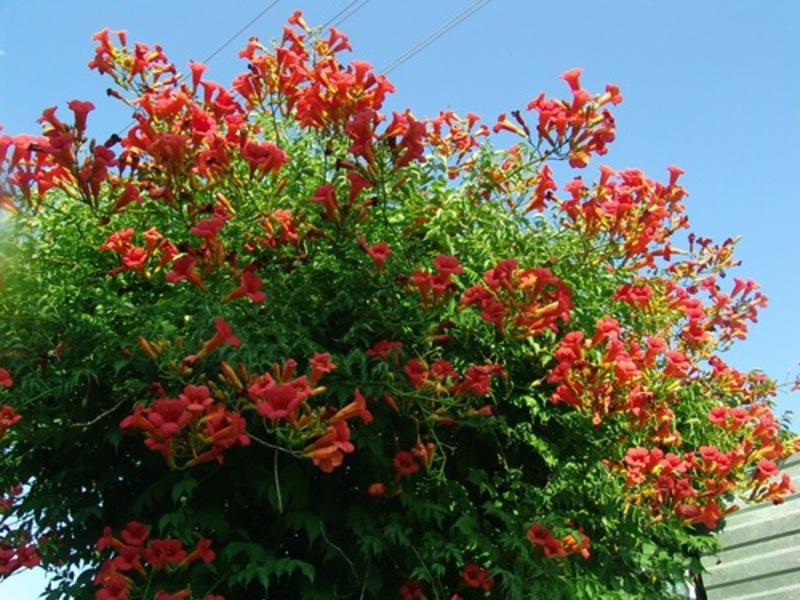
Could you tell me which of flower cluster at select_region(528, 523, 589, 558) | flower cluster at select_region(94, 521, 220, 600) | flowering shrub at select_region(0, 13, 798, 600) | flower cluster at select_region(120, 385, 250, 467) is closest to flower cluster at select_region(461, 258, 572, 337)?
flowering shrub at select_region(0, 13, 798, 600)

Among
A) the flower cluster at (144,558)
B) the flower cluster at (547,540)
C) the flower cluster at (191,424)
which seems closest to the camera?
the flower cluster at (191,424)

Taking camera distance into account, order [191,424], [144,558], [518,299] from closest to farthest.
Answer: [191,424] < [144,558] < [518,299]

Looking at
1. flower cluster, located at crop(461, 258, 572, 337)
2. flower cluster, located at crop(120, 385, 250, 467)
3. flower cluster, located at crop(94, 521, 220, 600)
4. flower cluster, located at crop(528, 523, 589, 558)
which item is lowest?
flower cluster, located at crop(528, 523, 589, 558)

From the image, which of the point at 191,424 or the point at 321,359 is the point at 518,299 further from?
the point at 191,424

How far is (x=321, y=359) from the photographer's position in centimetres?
311

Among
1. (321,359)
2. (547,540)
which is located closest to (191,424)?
(321,359)

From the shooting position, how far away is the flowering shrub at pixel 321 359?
3.30 m

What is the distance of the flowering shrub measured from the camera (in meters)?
3.30

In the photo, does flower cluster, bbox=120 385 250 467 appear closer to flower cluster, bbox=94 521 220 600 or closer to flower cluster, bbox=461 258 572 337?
flower cluster, bbox=94 521 220 600

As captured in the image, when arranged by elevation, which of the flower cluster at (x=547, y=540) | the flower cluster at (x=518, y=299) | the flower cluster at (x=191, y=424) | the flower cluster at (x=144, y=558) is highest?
the flower cluster at (x=518, y=299)

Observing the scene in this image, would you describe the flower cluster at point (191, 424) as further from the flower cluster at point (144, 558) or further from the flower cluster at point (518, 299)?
the flower cluster at point (518, 299)

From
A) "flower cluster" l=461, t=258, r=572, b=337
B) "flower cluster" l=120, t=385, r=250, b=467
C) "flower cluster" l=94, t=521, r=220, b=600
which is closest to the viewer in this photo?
"flower cluster" l=120, t=385, r=250, b=467

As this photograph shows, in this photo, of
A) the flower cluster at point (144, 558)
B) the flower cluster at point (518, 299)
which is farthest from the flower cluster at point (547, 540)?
the flower cluster at point (144, 558)

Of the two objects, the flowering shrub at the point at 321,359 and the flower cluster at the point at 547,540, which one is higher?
the flowering shrub at the point at 321,359
